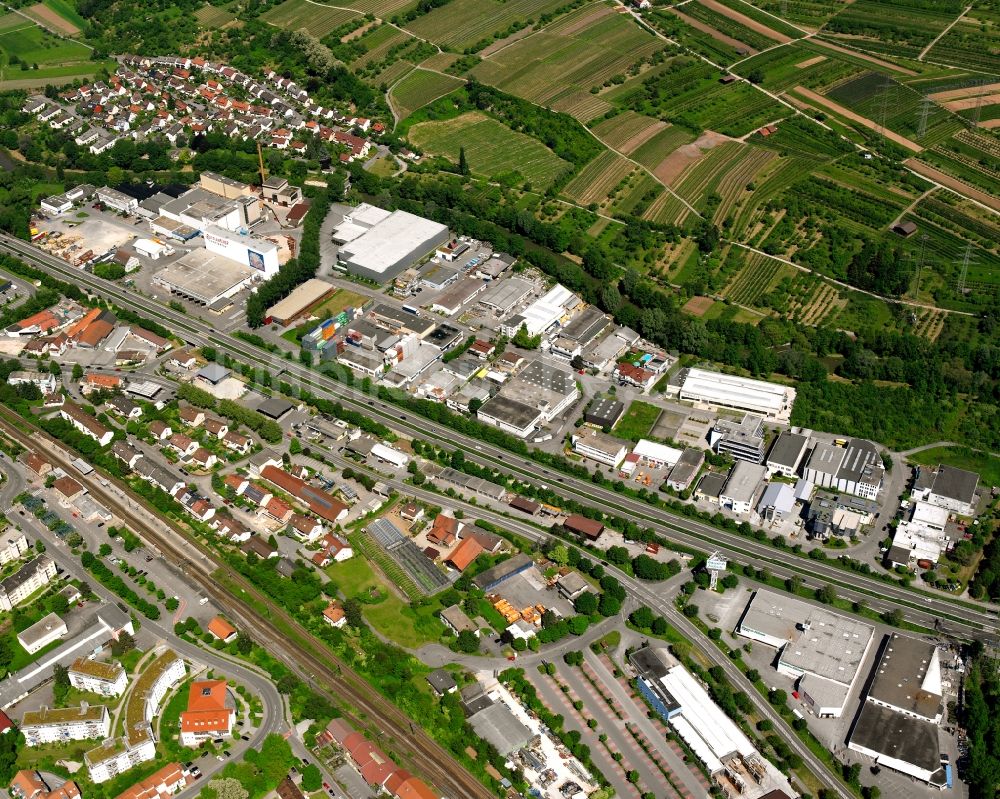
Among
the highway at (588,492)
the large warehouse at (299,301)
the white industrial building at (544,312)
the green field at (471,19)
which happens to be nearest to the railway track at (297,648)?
the highway at (588,492)

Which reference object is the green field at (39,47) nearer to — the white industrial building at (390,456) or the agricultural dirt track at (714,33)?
the agricultural dirt track at (714,33)

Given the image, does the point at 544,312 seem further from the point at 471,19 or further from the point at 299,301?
the point at 471,19

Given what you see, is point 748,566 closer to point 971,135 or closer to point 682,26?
point 971,135

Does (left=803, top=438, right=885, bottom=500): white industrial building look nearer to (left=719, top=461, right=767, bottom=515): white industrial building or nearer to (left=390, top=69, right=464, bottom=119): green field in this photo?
(left=719, top=461, right=767, bottom=515): white industrial building

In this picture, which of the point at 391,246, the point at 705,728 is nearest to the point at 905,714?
the point at 705,728

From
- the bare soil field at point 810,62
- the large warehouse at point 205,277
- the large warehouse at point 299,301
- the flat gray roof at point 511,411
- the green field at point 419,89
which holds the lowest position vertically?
the flat gray roof at point 511,411
